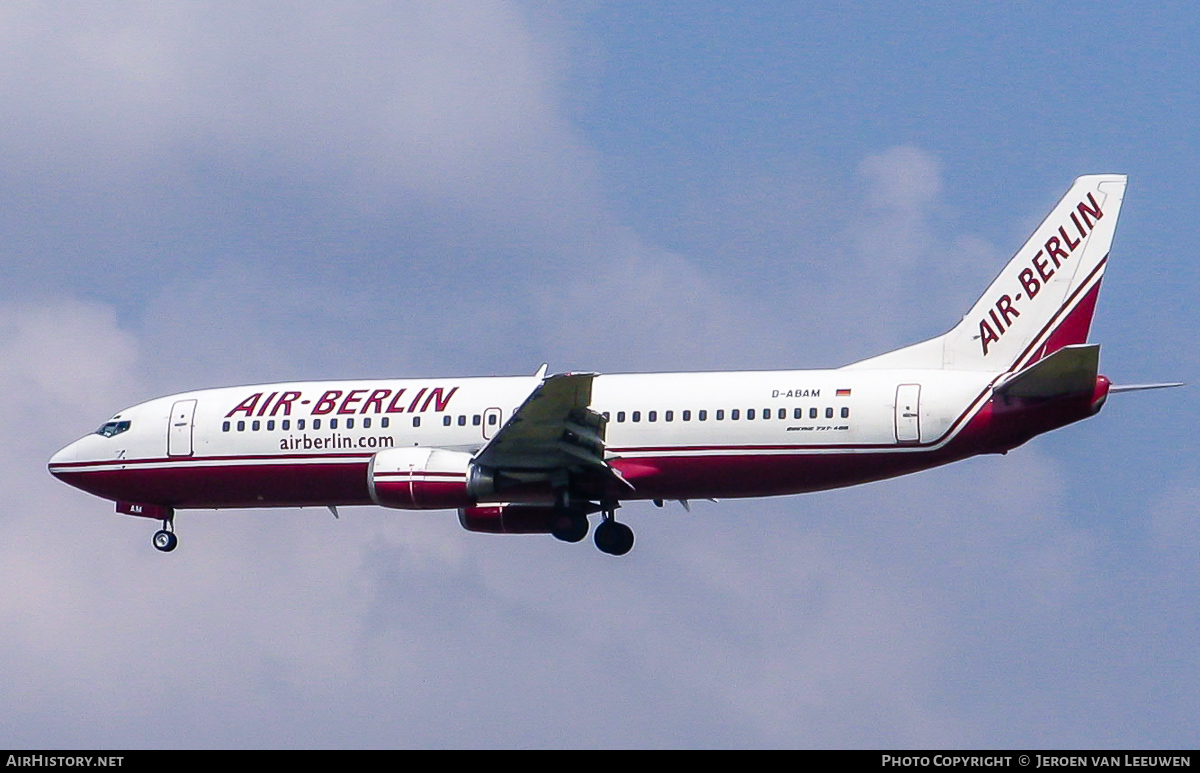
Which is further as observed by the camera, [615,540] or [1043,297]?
[615,540]

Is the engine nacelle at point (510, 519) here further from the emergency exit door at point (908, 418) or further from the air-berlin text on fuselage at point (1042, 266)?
the air-berlin text on fuselage at point (1042, 266)

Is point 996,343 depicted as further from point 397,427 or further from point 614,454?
point 397,427

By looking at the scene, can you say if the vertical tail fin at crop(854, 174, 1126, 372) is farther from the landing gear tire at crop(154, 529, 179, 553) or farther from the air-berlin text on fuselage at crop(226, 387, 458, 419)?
the landing gear tire at crop(154, 529, 179, 553)

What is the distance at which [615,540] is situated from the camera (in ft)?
160

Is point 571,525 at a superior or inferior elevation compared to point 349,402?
inferior

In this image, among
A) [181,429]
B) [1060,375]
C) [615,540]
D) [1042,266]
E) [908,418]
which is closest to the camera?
[1060,375]

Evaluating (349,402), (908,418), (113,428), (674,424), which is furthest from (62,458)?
(908,418)

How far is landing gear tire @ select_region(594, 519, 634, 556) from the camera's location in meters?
48.8

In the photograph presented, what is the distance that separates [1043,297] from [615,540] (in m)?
11.1

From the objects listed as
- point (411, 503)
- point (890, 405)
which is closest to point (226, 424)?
point (411, 503)

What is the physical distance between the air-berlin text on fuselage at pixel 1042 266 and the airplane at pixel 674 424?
3cm

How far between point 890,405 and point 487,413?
30.5 feet

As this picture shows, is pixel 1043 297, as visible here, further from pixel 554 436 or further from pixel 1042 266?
pixel 554 436
